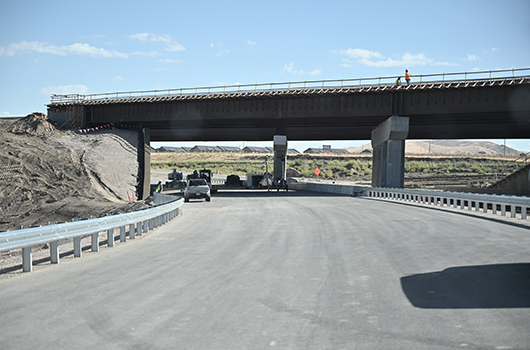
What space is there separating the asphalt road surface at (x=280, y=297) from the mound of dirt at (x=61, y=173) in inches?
639

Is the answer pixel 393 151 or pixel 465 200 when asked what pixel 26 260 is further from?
pixel 393 151

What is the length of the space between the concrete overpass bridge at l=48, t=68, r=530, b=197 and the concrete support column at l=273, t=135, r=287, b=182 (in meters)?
0.14

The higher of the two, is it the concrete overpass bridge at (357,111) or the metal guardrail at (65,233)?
the concrete overpass bridge at (357,111)

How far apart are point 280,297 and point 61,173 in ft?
119

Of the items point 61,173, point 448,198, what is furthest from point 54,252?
point 61,173

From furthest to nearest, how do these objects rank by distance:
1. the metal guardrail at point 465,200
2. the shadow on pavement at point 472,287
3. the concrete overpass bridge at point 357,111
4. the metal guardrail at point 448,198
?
1. the concrete overpass bridge at point 357,111
2. the metal guardrail at point 448,198
3. the metal guardrail at point 465,200
4. the shadow on pavement at point 472,287

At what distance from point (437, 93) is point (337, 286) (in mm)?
43997

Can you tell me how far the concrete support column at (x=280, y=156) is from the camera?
67.8 meters

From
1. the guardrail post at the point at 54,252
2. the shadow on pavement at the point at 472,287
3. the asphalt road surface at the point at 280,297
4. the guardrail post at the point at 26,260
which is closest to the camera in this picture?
the asphalt road surface at the point at 280,297

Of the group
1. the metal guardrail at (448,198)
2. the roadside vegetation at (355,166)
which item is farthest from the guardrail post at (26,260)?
the roadside vegetation at (355,166)

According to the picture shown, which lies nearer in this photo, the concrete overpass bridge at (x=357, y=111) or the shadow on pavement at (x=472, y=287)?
the shadow on pavement at (x=472, y=287)

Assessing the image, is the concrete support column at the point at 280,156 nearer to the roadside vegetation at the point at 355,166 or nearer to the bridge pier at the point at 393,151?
the bridge pier at the point at 393,151

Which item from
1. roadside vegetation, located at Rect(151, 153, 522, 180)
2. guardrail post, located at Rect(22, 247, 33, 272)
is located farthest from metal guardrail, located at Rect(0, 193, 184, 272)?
roadside vegetation, located at Rect(151, 153, 522, 180)

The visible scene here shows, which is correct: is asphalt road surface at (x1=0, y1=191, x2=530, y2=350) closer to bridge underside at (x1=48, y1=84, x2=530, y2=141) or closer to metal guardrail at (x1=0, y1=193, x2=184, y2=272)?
metal guardrail at (x1=0, y1=193, x2=184, y2=272)
